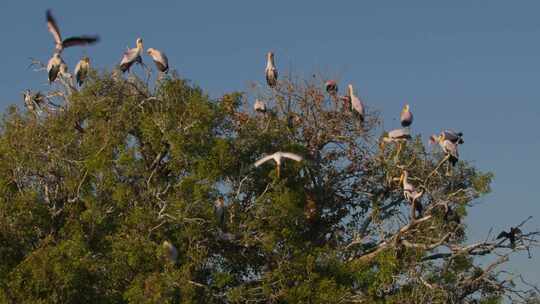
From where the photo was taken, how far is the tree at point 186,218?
19.8 meters

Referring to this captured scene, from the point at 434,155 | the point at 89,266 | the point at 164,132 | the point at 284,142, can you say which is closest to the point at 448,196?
the point at 434,155

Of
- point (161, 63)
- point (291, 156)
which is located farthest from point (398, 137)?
point (161, 63)

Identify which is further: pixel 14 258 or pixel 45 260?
pixel 14 258

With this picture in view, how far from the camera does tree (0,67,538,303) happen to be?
19797 millimetres

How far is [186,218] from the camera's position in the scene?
2031 centimetres

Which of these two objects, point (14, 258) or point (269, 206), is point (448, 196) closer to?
point (269, 206)

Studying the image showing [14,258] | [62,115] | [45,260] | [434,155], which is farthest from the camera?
[434,155]

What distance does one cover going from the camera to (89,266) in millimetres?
19438

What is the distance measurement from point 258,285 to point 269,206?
1.75 meters

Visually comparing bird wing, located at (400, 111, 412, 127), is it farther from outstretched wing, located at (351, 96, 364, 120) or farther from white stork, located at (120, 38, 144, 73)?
white stork, located at (120, 38, 144, 73)

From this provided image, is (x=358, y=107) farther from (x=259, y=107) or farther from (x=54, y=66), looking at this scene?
(x=54, y=66)

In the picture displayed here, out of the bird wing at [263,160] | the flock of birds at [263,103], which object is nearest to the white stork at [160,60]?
the flock of birds at [263,103]

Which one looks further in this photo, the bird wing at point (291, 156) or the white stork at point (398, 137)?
the white stork at point (398, 137)

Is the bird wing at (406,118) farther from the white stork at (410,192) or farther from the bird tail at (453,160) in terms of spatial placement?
the white stork at (410,192)
